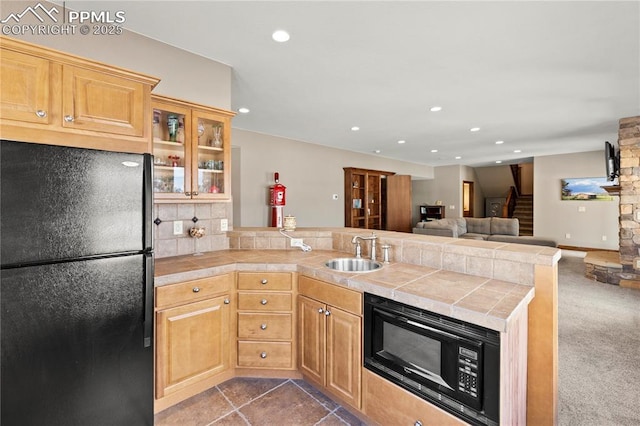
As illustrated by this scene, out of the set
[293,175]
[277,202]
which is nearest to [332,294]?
[277,202]

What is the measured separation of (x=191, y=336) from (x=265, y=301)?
540 millimetres

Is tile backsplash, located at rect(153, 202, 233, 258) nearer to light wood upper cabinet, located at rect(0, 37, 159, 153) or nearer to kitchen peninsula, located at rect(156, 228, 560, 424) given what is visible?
kitchen peninsula, located at rect(156, 228, 560, 424)

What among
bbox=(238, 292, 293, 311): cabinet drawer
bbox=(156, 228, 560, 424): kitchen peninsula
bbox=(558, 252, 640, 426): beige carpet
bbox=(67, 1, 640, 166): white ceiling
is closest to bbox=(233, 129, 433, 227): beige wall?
bbox=(67, 1, 640, 166): white ceiling

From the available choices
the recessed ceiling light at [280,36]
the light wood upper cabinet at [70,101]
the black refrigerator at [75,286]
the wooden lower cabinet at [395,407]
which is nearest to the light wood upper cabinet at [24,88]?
the light wood upper cabinet at [70,101]

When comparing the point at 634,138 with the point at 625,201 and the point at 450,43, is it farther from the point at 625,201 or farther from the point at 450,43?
the point at 450,43

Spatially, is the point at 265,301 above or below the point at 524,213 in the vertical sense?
below

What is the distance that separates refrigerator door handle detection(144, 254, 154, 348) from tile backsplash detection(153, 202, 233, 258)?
777 mm

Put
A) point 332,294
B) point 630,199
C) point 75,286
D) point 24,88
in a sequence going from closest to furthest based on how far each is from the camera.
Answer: point 75,286
point 24,88
point 332,294
point 630,199

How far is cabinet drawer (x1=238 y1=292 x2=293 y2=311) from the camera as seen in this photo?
7.18 ft

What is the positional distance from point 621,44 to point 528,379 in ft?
8.86

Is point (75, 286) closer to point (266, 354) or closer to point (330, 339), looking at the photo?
point (266, 354)

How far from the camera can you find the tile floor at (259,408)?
1.82 metres

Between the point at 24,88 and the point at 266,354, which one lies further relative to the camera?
the point at 266,354

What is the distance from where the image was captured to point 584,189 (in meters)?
7.33
